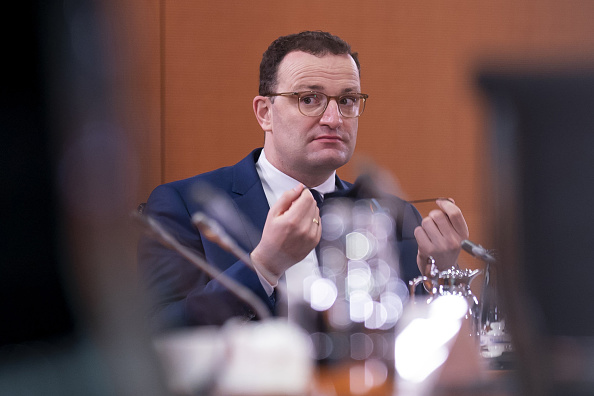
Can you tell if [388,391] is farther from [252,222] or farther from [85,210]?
[252,222]

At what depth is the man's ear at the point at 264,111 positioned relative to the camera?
1707mm

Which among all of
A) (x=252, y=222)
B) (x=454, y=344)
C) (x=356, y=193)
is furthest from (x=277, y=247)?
(x=454, y=344)

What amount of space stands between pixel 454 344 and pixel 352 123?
1.06m

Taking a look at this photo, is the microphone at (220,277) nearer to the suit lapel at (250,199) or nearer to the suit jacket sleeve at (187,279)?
the suit jacket sleeve at (187,279)

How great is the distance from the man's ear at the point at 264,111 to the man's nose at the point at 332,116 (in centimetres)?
17

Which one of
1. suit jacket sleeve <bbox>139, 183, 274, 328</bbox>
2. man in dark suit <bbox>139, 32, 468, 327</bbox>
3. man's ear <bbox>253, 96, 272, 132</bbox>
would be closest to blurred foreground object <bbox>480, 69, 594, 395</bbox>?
suit jacket sleeve <bbox>139, 183, 274, 328</bbox>

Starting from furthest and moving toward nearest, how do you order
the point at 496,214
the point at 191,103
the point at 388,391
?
the point at 191,103, the point at 388,391, the point at 496,214

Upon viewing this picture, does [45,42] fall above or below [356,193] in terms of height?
above

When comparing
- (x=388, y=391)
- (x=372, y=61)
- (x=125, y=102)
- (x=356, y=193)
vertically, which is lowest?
(x=388, y=391)

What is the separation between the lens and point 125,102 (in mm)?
208

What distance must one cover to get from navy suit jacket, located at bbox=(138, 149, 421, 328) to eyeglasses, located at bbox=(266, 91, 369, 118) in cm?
19

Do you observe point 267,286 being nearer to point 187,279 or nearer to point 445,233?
point 187,279

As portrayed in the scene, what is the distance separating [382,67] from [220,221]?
1206mm

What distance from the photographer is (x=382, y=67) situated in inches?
92.5
